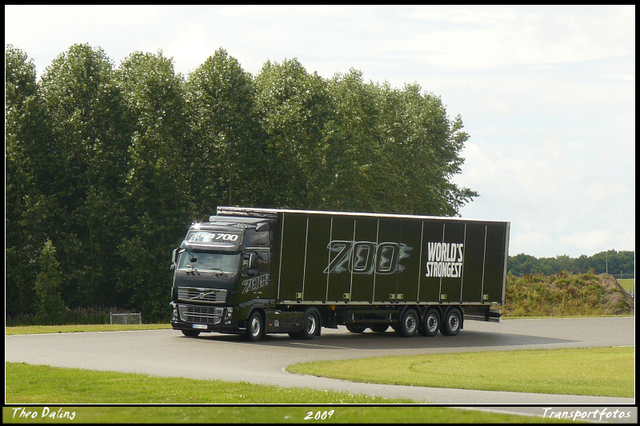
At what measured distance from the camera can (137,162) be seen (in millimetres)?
46156

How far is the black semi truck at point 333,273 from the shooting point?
83.8 ft

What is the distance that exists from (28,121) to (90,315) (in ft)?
34.2

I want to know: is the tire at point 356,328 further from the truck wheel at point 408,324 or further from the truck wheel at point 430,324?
the truck wheel at point 430,324

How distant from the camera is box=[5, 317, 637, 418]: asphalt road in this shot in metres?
15.6

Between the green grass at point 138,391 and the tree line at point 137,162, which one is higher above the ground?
the tree line at point 137,162

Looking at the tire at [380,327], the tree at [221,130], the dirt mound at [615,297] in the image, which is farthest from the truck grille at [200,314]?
the dirt mound at [615,297]

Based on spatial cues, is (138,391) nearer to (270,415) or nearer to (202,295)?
(270,415)

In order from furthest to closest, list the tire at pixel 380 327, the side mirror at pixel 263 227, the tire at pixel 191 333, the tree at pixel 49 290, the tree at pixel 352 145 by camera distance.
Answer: the tree at pixel 352 145 < the tree at pixel 49 290 < the tire at pixel 380 327 < the tire at pixel 191 333 < the side mirror at pixel 263 227

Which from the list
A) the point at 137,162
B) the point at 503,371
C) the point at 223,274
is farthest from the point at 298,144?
the point at 503,371

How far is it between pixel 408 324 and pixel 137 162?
859 inches

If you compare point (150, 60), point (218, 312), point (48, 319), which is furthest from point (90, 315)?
point (218, 312)

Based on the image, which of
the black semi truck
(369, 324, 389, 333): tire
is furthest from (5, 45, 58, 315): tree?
(369, 324, 389, 333): tire

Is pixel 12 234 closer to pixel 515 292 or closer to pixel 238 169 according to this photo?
→ pixel 238 169

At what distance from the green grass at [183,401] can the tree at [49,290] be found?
2503cm
